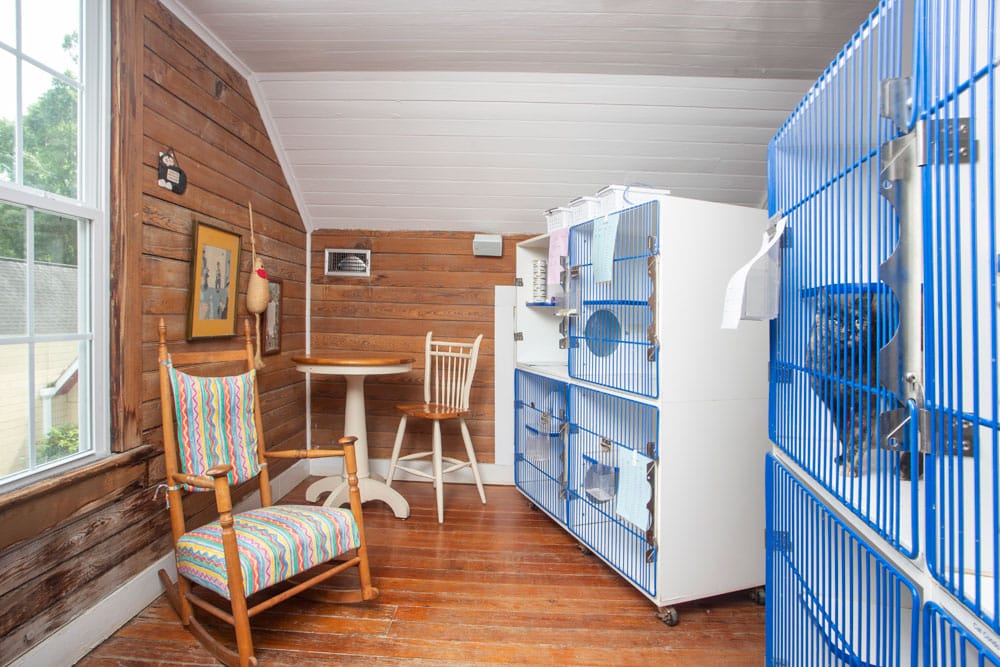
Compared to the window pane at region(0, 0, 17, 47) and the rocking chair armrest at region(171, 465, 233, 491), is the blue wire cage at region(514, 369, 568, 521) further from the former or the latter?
the window pane at region(0, 0, 17, 47)

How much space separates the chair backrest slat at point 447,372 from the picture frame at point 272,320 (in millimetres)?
912

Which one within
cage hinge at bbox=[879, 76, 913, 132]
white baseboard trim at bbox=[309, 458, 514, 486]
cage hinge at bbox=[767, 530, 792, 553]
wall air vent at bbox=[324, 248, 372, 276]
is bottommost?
white baseboard trim at bbox=[309, 458, 514, 486]

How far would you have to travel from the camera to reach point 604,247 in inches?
95.9

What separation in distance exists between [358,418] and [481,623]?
1516mm

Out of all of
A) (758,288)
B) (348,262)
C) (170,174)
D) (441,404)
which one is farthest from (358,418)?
(758,288)

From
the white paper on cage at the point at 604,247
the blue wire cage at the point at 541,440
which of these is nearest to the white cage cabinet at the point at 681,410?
the white paper on cage at the point at 604,247

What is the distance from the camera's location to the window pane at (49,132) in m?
1.73

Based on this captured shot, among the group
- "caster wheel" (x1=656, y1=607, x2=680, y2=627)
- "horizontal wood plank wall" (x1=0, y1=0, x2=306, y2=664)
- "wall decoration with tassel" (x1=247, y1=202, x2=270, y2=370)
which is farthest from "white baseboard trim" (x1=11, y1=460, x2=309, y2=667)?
"caster wheel" (x1=656, y1=607, x2=680, y2=627)

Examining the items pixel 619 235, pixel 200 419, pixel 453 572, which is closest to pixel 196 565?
pixel 200 419

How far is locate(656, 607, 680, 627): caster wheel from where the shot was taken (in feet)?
6.86

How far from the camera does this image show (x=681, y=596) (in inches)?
84.2

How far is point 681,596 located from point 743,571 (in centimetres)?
31

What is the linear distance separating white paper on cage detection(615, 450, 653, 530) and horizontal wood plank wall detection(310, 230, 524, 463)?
1655 millimetres

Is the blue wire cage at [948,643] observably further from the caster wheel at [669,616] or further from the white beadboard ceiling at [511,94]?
the white beadboard ceiling at [511,94]
